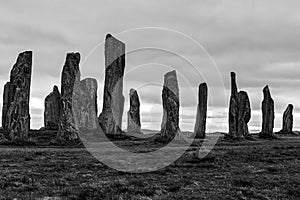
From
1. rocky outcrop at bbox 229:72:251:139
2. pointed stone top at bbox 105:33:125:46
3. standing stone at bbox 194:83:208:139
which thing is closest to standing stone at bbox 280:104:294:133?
rocky outcrop at bbox 229:72:251:139

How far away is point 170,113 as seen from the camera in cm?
5597

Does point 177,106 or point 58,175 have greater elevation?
point 177,106

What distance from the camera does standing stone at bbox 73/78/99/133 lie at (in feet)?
216

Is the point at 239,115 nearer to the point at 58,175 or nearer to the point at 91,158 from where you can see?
the point at 91,158

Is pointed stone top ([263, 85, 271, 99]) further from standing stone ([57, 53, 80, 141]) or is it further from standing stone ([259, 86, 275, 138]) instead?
standing stone ([57, 53, 80, 141])

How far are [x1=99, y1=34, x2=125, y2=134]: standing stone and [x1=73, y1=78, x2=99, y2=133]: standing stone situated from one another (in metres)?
2.93

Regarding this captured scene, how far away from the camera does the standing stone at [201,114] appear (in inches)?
2562

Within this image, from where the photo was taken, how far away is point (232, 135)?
63.4m

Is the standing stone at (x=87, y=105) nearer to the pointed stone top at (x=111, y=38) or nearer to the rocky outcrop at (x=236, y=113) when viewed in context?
the pointed stone top at (x=111, y=38)

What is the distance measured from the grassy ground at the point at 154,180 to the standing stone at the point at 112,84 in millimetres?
29635

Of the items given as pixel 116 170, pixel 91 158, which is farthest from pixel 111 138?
pixel 116 170

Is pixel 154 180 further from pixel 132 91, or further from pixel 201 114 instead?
pixel 132 91

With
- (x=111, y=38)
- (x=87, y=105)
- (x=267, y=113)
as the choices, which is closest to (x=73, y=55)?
(x=111, y=38)

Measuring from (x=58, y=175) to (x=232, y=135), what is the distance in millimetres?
43356
